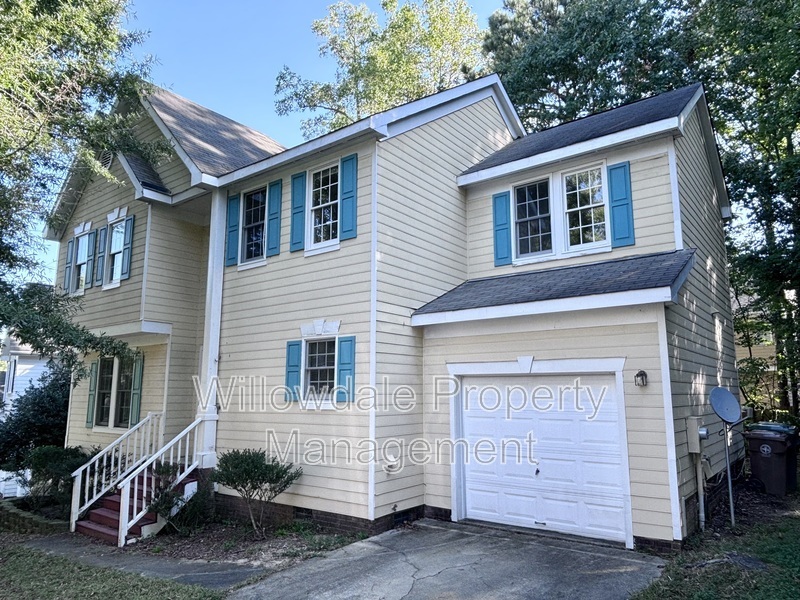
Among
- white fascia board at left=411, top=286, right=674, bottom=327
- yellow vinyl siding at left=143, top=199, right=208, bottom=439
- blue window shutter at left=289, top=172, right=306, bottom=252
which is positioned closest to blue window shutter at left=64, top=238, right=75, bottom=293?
yellow vinyl siding at left=143, top=199, right=208, bottom=439

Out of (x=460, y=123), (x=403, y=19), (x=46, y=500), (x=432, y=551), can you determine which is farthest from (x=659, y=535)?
(x=403, y=19)

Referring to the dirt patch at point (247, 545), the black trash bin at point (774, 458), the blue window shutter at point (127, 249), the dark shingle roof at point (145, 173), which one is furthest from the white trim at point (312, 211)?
the black trash bin at point (774, 458)

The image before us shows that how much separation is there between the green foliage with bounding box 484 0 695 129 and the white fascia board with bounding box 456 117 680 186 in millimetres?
10362

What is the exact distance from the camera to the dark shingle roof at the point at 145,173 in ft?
35.5

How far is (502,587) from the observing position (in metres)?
5.62

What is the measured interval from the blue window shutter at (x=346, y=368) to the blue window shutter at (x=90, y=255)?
23.0 feet

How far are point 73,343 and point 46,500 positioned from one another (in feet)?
13.5

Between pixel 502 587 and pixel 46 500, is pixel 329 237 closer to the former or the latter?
pixel 502 587

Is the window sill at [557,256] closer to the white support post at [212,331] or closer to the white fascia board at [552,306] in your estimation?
the white fascia board at [552,306]

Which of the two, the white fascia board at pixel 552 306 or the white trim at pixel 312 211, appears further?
the white trim at pixel 312 211

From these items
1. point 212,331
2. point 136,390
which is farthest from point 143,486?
point 136,390

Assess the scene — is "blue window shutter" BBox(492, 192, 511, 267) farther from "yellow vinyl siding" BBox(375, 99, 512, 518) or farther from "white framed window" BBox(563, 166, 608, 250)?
"white framed window" BBox(563, 166, 608, 250)

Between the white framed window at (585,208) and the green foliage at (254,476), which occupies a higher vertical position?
the white framed window at (585,208)

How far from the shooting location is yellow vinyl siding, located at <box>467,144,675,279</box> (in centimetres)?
816
